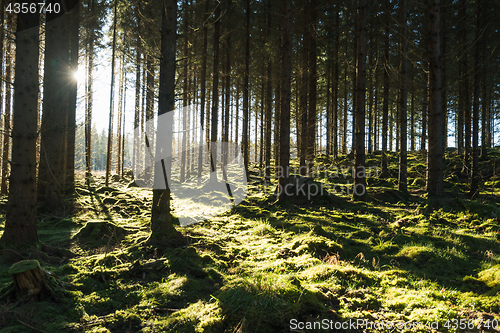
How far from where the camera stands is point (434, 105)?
8.66 m

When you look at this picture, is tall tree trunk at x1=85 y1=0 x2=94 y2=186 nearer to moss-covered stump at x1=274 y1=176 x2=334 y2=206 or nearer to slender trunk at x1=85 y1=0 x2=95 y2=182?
slender trunk at x1=85 y1=0 x2=95 y2=182

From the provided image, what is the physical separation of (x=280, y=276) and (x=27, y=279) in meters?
3.40

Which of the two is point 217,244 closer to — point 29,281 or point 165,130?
point 165,130

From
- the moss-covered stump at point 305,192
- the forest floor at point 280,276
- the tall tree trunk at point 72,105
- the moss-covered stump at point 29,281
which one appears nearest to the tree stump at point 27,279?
the moss-covered stump at point 29,281

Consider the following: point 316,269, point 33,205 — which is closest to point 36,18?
point 33,205

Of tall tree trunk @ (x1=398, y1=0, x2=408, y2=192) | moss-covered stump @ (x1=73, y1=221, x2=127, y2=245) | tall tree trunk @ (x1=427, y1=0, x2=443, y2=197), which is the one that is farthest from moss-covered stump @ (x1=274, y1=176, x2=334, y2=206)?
moss-covered stump @ (x1=73, y1=221, x2=127, y2=245)

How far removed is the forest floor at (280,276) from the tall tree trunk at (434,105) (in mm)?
1197

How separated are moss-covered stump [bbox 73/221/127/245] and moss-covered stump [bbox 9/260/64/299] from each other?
2.57 meters

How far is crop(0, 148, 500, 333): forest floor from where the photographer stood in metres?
3.02

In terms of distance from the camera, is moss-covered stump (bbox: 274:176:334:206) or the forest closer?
the forest

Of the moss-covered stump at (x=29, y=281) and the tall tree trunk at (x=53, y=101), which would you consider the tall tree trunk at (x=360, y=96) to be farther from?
the tall tree trunk at (x=53, y=101)

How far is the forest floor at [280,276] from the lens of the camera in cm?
302

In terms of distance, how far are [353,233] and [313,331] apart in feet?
13.8

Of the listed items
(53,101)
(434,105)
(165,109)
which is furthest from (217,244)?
(434,105)
